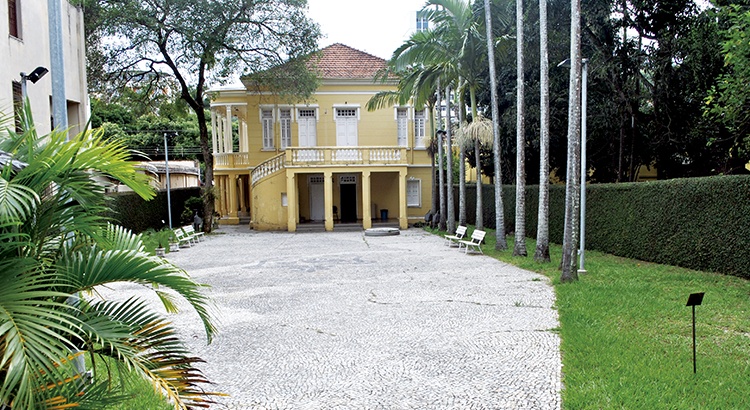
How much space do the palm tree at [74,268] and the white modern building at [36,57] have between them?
29.1 ft

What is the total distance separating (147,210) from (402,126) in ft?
45.6

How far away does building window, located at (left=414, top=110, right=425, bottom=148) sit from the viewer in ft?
100

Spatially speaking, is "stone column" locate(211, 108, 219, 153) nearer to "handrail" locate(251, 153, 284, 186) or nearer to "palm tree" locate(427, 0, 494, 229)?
"handrail" locate(251, 153, 284, 186)

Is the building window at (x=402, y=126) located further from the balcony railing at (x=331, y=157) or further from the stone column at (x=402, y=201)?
the stone column at (x=402, y=201)

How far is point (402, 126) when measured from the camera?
30750 millimetres

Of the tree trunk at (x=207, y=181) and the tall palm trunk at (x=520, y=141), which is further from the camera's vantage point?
the tree trunk at (x=207, y=181)

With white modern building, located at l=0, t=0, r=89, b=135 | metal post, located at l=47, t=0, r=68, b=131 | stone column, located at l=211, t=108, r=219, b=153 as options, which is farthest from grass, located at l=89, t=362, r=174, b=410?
stone column, located at l=211, t=108, r=219, b=153

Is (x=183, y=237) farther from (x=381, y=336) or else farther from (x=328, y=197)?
(x=381, y=336)

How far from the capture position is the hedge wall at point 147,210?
20.9m

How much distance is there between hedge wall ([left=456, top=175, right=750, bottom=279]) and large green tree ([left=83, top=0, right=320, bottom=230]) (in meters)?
14.6

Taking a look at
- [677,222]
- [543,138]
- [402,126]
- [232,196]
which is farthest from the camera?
[232,196]

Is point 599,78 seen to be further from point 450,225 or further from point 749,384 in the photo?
point 749,384

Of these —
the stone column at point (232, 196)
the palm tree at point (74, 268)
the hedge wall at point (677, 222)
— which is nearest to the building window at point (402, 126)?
the stone column at point (232, 196)

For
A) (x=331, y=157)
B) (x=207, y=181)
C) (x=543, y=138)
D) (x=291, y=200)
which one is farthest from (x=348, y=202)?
(x=543, y=138)
